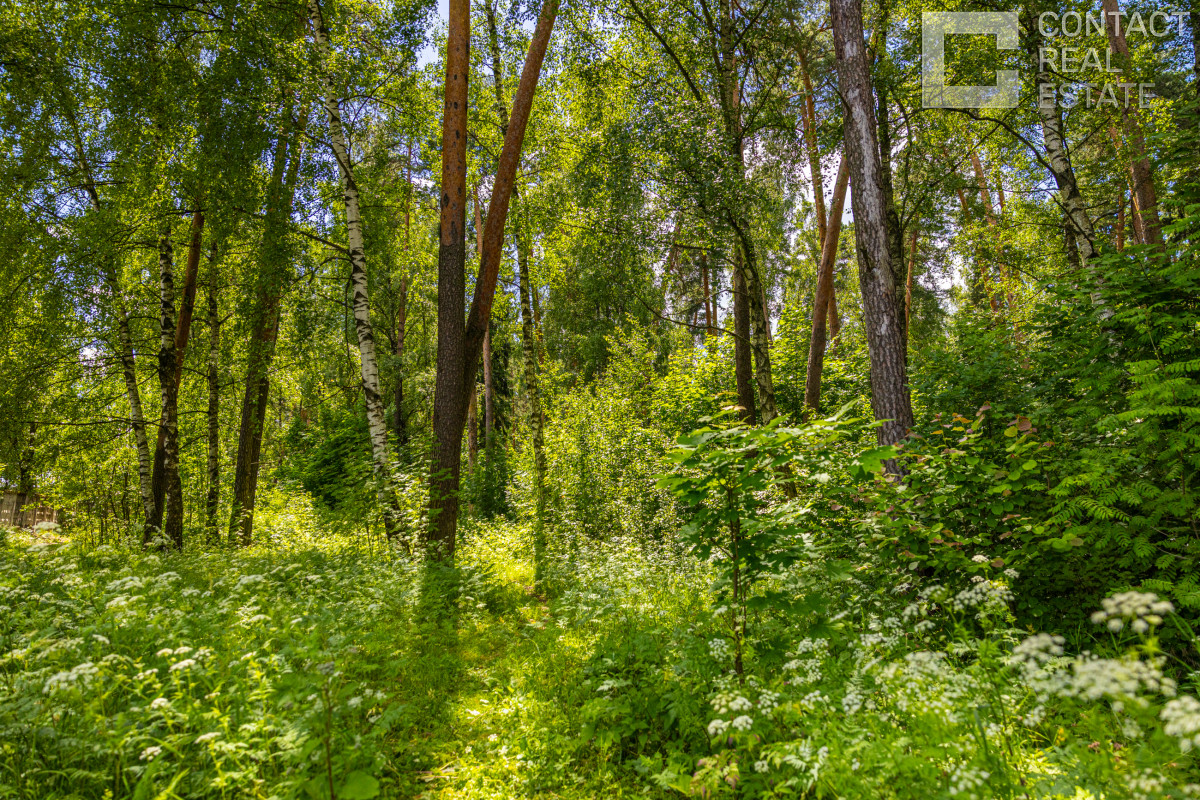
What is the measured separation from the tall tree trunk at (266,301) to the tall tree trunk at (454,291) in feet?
10.4

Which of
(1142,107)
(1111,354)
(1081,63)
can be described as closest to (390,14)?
(1111,354)

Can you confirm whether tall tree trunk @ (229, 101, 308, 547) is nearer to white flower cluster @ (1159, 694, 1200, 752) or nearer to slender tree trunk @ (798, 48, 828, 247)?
slender tree trunk @ (798, 48, 828, 247)

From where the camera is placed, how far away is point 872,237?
5969 millimetres

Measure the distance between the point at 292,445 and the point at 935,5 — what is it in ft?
106

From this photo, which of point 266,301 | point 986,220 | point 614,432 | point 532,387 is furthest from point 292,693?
point 986,220

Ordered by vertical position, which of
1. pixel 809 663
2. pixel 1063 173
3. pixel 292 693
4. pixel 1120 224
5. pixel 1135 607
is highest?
pixel 1120 224

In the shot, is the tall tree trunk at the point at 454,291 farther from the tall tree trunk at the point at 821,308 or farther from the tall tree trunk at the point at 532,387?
the tall tree trunk at the point at 821,308

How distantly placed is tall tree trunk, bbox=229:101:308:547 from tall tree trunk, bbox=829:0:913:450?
8434 mm

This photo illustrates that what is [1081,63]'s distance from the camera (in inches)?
402

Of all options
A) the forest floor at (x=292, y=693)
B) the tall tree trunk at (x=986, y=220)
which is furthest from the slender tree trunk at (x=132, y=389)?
the tall tree trunk at (x=986, y=220)

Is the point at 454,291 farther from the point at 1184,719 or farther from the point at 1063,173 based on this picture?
the point at 1063,173

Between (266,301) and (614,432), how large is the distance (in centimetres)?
829

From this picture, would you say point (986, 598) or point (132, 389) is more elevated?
point (132, 389)

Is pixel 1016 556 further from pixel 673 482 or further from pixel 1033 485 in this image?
pixel 673 482
